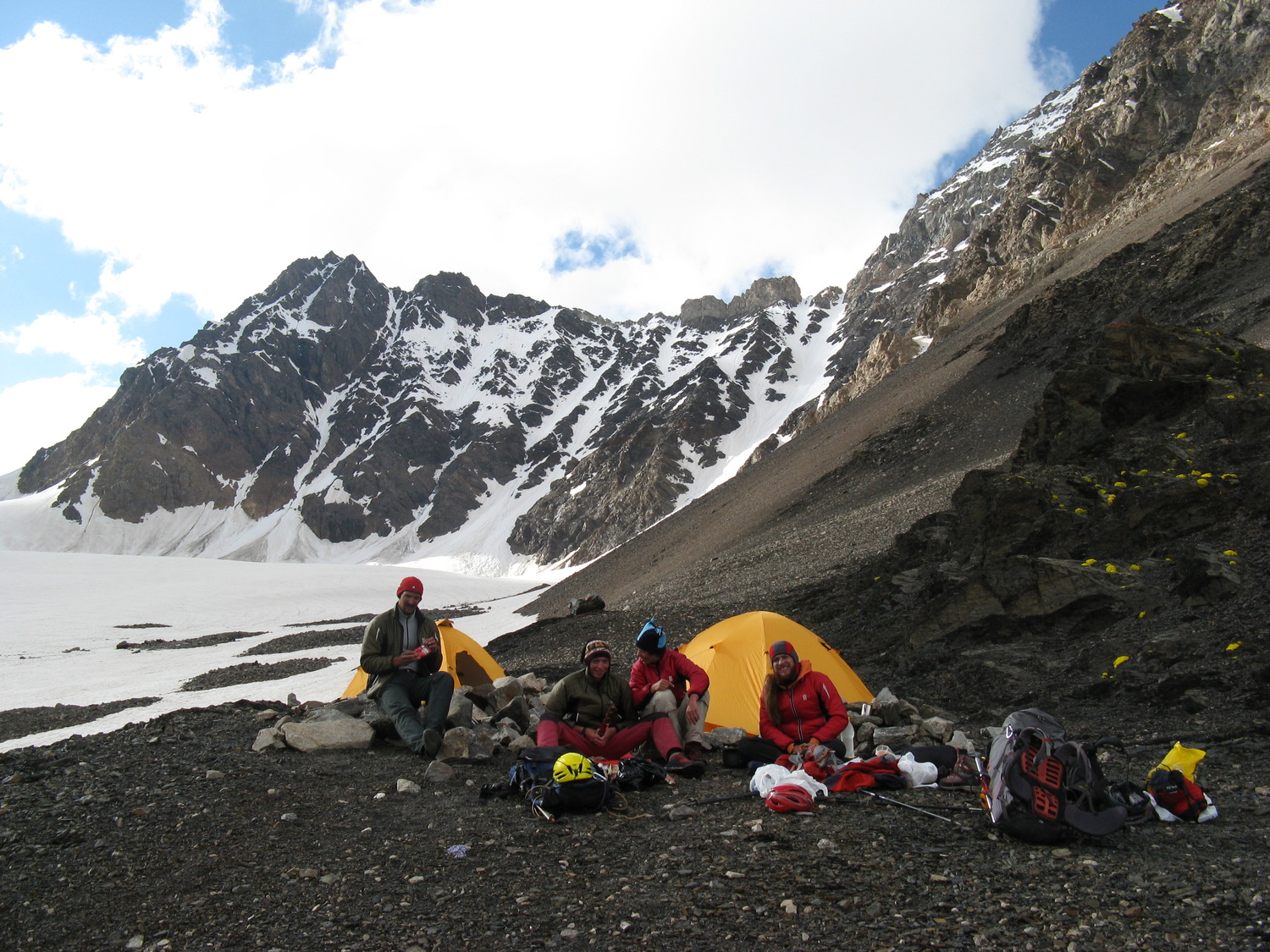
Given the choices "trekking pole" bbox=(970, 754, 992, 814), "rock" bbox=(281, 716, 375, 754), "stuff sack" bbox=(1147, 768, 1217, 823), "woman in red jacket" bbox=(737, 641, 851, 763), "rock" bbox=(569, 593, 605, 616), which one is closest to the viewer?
"stuff sack" bbox=(1147, 768, 1217, 823)

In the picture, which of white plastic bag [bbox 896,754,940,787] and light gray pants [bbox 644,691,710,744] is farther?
light gray pants [bbox 644,691,710,744]

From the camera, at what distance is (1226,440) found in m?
10.6

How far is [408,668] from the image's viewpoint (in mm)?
7441

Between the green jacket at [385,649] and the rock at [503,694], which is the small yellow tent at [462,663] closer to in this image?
the rock at [503,694]

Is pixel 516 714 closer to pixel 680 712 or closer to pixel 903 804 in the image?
pixel 680 712

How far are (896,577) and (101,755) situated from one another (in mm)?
12076

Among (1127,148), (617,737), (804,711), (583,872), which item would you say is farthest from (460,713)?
(1127,148)

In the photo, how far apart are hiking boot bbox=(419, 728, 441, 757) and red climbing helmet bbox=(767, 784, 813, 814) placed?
10.9ft

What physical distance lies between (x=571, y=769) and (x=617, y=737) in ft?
4.32

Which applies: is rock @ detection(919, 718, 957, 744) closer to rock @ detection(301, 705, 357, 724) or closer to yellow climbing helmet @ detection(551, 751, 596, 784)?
yellow climbing helmet @ detection(551, 751, 596, 784)

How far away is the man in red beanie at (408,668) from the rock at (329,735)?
0.99ft

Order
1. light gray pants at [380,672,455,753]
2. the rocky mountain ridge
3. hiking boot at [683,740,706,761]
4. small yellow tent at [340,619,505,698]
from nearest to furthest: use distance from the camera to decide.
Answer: hiking boot at [683,740,706,761] < light gray pants at [380,672,455,753] < small yellow tent at [340,619,505,698] < the rocky mountain ridge

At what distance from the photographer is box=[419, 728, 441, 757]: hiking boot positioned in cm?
676

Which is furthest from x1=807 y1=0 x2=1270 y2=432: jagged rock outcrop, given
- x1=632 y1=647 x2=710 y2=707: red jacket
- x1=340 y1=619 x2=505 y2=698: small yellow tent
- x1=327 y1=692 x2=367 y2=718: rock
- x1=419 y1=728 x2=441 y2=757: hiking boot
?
x1=419 y1=728 x2=441 y2=757: hiking boot
